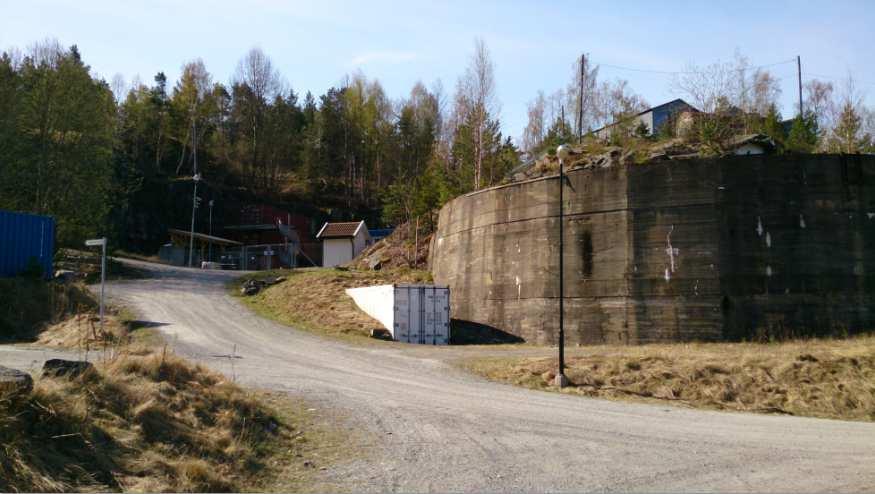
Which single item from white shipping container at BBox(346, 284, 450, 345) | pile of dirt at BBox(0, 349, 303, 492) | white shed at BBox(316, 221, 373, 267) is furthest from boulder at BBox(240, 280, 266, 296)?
pile of dirt at BBox(0, 349, 303, 492)

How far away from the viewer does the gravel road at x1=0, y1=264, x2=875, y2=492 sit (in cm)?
883

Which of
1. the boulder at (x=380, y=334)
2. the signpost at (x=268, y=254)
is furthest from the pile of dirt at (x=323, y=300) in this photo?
the signpost at (x=268, y=254)

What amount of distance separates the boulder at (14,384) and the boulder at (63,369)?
1.02 metres

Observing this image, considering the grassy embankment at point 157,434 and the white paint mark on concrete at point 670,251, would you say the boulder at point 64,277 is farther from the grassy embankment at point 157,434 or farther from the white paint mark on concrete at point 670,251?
the white paint mark on concrete at point 670,251

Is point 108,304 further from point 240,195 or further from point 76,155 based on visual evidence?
point 240,195

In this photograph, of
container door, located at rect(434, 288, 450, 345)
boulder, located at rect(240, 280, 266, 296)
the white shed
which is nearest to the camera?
container door, located at rect(434, 288, 450, 345)

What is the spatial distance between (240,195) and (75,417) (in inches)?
2673

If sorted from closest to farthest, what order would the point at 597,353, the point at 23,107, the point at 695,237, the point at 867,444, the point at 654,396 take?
1. the point at 867,444
2. the point at 654,396
3. the point at 597,353
4. the point at 695,237
5. the point at 23,107

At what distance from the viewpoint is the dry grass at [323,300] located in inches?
1089

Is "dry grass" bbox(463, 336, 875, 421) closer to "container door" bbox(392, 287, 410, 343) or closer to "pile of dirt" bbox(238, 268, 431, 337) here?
"container door" bbox(392, 287, 410, 343)

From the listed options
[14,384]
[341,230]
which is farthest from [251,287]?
[14,384]

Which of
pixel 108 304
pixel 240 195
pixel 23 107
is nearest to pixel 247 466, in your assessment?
pixel 108 304

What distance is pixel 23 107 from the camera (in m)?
Result: 37.3

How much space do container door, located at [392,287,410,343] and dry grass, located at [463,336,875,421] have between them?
6.91m
